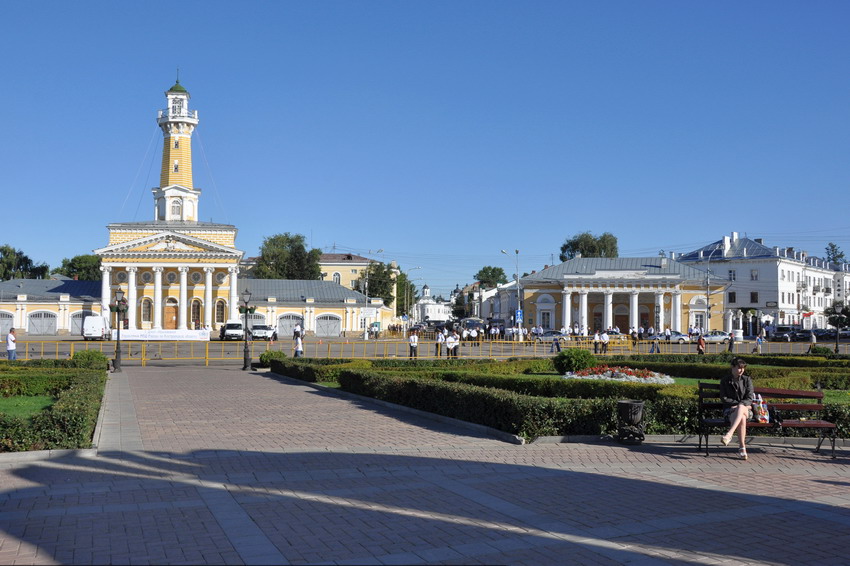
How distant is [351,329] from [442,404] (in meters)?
63.0

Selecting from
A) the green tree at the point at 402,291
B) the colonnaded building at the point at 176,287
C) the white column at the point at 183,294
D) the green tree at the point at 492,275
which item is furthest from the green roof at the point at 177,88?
the green tree at the point at 492,275

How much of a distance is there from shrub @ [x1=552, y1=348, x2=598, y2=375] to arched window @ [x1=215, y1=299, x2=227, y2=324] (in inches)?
2160

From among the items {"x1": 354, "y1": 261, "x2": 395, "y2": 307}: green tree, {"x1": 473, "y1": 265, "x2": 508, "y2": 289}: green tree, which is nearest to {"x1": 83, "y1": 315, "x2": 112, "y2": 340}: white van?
{"x1": 354, "y1": 261, "x2": 395, "y2": 307}: green tree

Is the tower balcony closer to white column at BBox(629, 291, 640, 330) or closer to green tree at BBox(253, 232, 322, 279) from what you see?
green tree at BBox(253, 232, 322, 279)

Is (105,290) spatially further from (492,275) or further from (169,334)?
(492,275)

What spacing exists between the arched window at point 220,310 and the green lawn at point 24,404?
55.4 metres

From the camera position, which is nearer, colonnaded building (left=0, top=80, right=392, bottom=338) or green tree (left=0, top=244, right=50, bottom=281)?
colonnaded building (left=0, top=80, right=392, bottom=338)

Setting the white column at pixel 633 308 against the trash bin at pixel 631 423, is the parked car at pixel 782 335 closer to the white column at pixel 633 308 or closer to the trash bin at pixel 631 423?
the white column at pixel 633 308

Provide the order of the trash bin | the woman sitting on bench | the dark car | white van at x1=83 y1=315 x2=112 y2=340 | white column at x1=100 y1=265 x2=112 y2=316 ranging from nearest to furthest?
1. the woman sitting on bench
2. the trash bin
3. white van at x1=83 y1=315 x2=112 y2=340
4. the dark car
5. white column at x1=100 y1=265 x2=112 y2=316

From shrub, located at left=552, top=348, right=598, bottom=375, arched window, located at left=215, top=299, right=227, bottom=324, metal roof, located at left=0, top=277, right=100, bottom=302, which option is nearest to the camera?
shrub, located at left=552, top=348, right=598, bottom=375

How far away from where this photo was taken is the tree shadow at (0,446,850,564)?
6.50 metres

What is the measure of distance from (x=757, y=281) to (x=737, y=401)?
86.5 metres

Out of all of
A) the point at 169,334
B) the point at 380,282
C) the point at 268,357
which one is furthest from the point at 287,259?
the point at 268,357

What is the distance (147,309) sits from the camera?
73.9 meters
